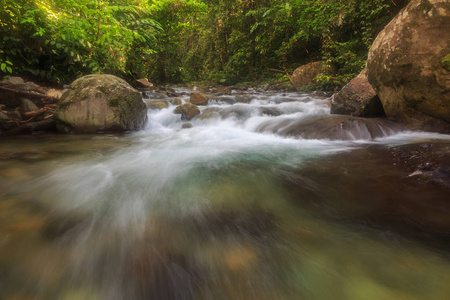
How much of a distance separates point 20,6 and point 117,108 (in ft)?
10.1

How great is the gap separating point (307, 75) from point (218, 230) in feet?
35.2

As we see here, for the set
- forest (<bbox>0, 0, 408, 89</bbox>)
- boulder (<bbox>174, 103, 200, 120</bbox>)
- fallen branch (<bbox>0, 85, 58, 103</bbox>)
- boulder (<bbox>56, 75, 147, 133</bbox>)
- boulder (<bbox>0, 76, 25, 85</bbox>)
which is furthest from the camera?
boulder (<bbox>174, 103, 200, 120</bbox>)

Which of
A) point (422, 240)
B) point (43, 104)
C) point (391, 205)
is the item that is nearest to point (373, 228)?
point (422, 240)

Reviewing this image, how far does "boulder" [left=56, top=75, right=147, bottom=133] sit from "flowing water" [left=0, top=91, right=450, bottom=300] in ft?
4.89

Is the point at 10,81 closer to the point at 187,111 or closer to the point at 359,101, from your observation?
the point at 187,111

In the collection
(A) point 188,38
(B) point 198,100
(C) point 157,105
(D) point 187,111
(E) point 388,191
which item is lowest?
(E) point 388,191

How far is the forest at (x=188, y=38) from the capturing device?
5.07 metres

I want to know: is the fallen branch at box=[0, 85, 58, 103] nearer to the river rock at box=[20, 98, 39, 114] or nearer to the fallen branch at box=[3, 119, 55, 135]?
the river rock at box=[20, 98, 39, 114]

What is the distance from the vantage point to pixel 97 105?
4.56 m

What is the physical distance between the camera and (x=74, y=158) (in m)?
3.22

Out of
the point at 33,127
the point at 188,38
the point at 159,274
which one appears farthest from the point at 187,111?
the point at 188,38

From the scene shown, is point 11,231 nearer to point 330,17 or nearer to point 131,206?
point 131,206

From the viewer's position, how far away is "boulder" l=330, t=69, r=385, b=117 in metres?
4.92

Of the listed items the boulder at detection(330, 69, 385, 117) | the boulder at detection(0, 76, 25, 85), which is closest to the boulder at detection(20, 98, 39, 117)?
the boulder at detection(0, 76, 25, 85)
